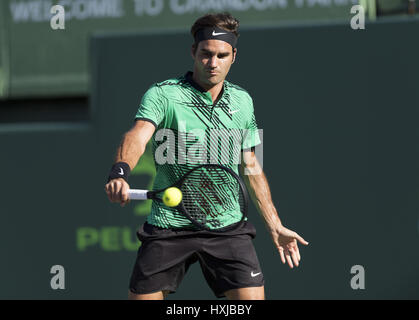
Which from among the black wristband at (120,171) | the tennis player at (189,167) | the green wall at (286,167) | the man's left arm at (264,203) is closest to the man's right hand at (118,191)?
the black wristband at (120,171)

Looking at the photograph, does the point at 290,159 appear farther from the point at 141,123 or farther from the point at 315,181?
the point at 141,123

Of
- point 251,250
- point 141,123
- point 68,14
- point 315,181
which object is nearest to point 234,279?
point 251,250

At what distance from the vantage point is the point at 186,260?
3.96m

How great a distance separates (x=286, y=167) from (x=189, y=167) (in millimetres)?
2352

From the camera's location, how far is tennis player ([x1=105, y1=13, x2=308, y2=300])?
3.91 meters

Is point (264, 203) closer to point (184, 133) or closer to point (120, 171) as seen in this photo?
point (184, 133)

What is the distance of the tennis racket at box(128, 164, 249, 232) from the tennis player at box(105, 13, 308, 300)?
1.9 inches

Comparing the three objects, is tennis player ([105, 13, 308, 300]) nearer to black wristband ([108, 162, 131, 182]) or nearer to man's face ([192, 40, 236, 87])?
man's face ([192, 40, 236, 87])

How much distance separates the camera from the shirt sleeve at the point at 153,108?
3.89m

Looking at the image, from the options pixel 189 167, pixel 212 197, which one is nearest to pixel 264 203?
pixel 212 197

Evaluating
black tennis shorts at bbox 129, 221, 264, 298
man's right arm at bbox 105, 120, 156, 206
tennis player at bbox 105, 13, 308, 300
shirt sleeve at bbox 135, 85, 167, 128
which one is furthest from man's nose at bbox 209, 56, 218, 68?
black tennis shorts at bbox 129, 221, 264, 298

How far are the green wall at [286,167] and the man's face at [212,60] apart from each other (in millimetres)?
2285

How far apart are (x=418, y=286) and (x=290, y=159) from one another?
134 cm

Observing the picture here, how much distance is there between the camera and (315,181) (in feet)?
20.3
